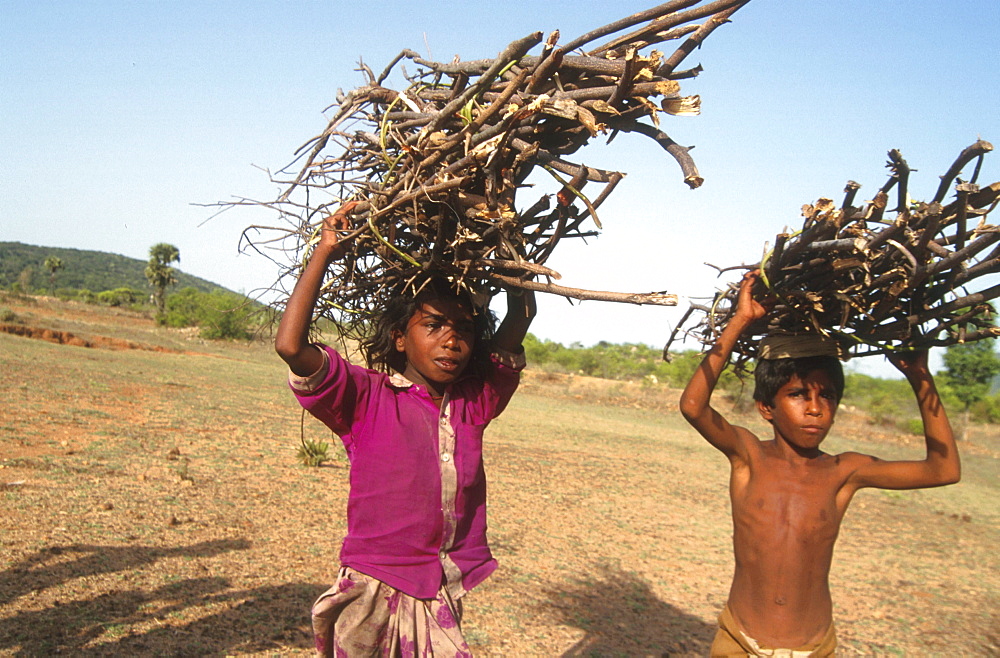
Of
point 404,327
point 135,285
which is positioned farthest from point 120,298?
point 404,327

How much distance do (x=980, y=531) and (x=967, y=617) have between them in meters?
4.71

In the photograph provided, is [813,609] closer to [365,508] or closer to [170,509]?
[365,508]

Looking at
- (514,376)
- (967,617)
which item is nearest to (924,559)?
(967,617)

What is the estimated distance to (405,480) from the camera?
7.59ft

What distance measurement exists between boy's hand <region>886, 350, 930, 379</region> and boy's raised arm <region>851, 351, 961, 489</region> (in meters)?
0.04

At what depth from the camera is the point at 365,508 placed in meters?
2.31

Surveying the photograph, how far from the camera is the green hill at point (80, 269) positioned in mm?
76812

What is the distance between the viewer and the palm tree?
157ft

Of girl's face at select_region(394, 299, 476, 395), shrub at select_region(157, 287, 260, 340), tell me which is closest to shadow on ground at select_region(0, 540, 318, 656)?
girl's face at select_region(394, 299, 476, 395)

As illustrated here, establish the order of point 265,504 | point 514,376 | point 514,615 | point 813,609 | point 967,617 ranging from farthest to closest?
point 265,504
point 967,617
point 514,615
point 514,376
point 813,609

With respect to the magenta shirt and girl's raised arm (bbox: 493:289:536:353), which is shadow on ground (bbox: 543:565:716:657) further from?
girl's raised arm (bbox: 493:289:536:353)

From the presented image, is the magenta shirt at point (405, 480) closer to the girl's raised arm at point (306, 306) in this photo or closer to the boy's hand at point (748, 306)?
the girl's raised arm at point (306, 306)

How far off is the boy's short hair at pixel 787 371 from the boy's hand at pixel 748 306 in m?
0.31

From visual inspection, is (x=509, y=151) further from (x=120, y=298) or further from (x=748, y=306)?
(x=120, y=298)
